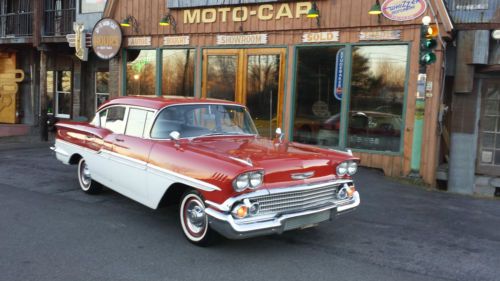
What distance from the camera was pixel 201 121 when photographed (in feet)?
19.7

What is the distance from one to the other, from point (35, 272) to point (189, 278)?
4.68 feet

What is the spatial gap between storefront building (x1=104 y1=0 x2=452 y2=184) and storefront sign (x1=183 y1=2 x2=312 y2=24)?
0.08 ft

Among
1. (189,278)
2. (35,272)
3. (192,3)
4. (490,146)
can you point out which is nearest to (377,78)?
(490,146)

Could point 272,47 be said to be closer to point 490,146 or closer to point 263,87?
point 263,87

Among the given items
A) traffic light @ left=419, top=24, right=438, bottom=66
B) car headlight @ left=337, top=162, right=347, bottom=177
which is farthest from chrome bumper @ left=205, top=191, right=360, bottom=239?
traffic light @ left=419, top=24, right=438, bottom=66

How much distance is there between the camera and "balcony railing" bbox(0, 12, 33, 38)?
18859 mm

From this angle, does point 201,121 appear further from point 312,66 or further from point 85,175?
point 312,66

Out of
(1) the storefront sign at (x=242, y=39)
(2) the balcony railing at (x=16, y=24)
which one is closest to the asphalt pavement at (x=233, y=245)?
(1) the storefront sign at (x=242, y=39)

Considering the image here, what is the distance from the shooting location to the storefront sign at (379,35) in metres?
9.83

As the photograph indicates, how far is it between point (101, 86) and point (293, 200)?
14.1m

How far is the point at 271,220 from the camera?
15.5ft

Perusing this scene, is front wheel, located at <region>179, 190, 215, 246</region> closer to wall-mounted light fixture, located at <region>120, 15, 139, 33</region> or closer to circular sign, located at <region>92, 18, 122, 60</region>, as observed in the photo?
wall-mounted light fixture, located at <region>120, 15, 139, 33</region>

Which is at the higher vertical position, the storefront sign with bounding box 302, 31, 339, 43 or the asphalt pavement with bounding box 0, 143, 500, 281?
the storefront sign with bounding box 302, 31, 339, 43

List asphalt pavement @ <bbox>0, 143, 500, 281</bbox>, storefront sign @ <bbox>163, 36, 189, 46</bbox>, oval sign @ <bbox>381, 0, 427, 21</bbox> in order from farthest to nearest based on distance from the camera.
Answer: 1. storefront sign @ <bbox>163, 36, 189, 46</bbox>
2. oval sign @ <bbox>381, 0, 427, 21</bbox>
3. asphalt pavement @ <bbox>0, 143, 500, 281</bbox>
